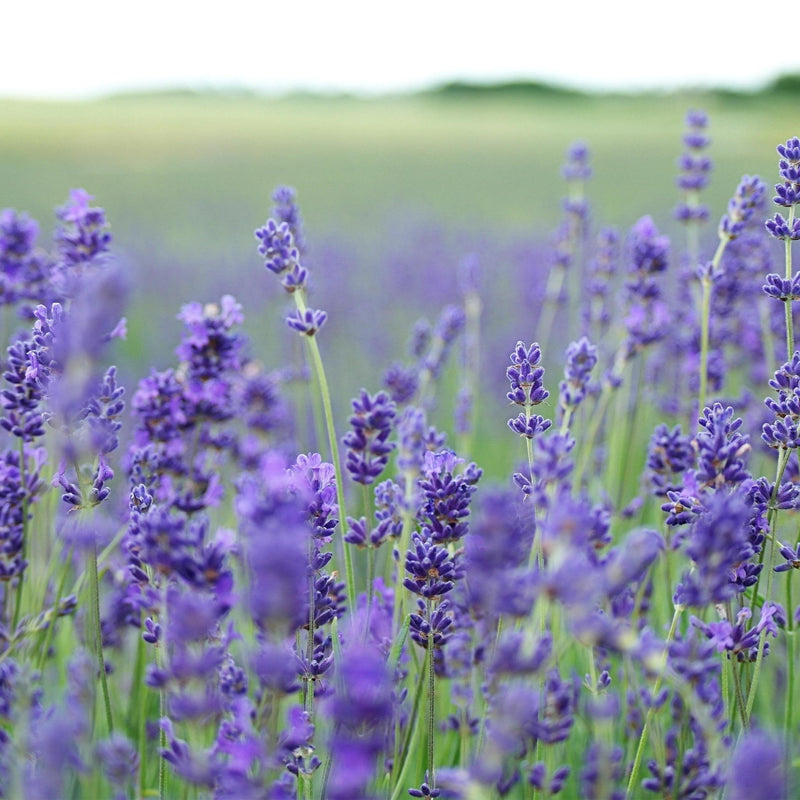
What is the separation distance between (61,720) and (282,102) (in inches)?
1841

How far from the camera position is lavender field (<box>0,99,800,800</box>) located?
99 cm

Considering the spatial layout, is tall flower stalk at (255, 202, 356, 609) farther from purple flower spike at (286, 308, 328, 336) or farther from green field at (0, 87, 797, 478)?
green field at (0, 87, 797, 478)

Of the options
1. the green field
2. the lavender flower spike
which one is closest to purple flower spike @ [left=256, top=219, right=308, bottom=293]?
the lavender flower spike

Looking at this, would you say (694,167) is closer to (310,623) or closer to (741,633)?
(741,633)

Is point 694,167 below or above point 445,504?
above

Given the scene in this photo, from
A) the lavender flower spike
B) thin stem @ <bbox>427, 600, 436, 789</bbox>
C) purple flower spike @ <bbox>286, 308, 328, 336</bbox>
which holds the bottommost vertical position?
thin stem @ <bbox>427, 600, 436, 789</bbox>

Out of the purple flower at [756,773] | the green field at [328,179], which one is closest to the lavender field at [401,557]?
the purple flower at [756,773]

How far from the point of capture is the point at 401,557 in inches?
61.9

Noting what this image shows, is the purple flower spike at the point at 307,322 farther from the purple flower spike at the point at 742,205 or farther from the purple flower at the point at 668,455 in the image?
the purple flower spike at the point at 742,205

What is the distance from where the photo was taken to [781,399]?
5.59 ft

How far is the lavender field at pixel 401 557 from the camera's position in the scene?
3.24 feet

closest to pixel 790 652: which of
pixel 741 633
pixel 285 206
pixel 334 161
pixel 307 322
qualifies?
pixel 741 633

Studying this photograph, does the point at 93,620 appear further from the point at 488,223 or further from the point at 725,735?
the point at 488,223

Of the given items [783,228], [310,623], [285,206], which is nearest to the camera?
[310,623]
